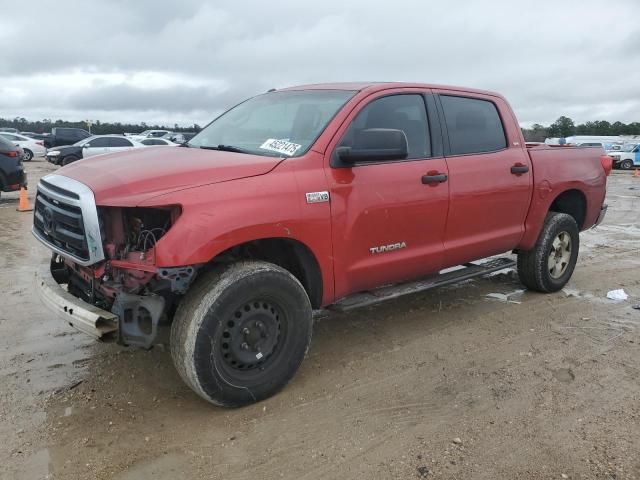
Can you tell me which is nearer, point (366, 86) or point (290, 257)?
point (290, 257)

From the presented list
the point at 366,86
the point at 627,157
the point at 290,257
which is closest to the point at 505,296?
the point at 366,86

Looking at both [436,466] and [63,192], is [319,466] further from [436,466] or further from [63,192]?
[63,192]

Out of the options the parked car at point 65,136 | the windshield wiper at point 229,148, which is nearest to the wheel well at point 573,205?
the windshield wiper at point 229,148

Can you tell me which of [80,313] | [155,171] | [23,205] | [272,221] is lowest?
[23,205]

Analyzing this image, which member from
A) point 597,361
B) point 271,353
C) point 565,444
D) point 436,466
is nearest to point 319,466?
point 436,466

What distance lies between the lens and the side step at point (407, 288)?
3.98 metres

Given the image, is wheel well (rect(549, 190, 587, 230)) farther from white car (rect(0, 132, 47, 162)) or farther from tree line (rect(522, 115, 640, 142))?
tree line (rect(522, 115, 640, 142))

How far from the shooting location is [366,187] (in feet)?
12.4

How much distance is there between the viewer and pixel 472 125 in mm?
4809

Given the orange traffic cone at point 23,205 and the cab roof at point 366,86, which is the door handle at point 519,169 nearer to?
the cab roof at point 366,86

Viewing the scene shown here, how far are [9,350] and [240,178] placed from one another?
2346 millimetres

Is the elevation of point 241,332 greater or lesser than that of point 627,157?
greater

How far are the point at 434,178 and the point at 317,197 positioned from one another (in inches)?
44.9

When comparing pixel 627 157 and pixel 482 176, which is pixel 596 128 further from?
pixel 482 176
